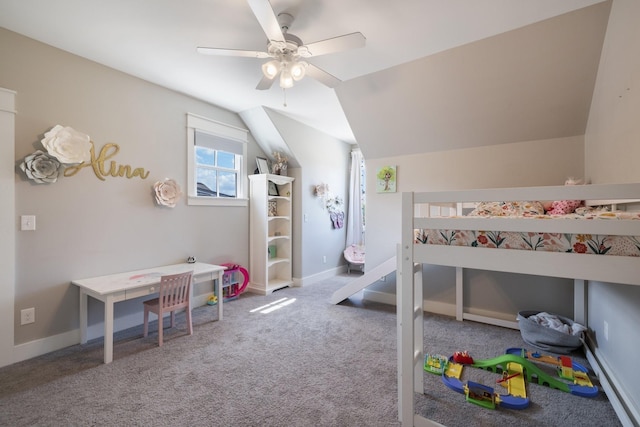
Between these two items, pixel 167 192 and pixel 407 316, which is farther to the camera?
pixel 167 192

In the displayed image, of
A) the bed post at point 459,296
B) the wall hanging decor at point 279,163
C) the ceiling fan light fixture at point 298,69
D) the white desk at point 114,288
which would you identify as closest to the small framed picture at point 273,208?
the wall hanging decor at point 279,163

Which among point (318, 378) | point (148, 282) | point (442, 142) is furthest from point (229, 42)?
point (318, 378)

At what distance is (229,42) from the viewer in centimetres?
233

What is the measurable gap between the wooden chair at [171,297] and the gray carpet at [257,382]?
276 millimetres

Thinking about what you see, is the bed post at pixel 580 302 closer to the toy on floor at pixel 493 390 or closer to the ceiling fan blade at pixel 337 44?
the toy on floor at pixel 493 390

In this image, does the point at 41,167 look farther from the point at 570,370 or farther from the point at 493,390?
the point at 570,370

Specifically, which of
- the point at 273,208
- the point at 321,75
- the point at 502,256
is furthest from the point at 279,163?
the point at 502,256

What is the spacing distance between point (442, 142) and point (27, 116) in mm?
3935

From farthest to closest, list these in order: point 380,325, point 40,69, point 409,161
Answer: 1. point 409,161
2. point 380,325
3. point 40,69

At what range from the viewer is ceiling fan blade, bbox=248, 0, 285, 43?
1.52m

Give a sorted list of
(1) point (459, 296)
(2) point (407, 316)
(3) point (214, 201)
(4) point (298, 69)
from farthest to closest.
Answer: (3) point (214, 201) → (1) point (459, 296) → (4) point (298, 69) → (2) point (407, 316)

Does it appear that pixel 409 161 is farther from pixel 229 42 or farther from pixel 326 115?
pixel 229 42

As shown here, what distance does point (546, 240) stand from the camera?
1.20 meters

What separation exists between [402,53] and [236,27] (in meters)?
1.40
